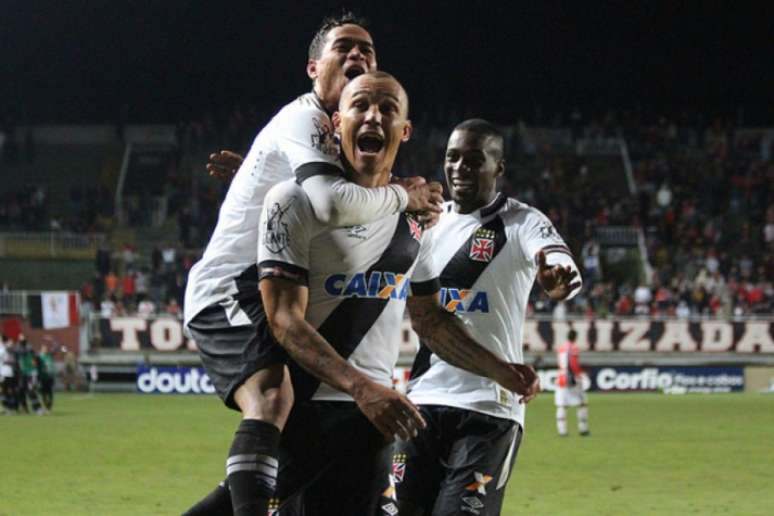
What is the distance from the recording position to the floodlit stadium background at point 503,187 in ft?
64.2

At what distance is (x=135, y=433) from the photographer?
22.0 meters

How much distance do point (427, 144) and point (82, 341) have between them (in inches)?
672

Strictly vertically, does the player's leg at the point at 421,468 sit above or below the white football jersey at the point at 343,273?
below

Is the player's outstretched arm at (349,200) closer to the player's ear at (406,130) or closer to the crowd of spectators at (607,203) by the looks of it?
the player's ear at (406,130)

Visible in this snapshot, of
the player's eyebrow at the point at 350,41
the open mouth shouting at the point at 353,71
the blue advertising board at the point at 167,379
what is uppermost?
the player's eyebrow at the point at 350,41

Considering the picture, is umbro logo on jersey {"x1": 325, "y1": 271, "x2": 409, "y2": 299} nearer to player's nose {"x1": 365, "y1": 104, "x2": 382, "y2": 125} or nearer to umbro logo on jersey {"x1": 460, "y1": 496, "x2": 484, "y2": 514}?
player's nose {"x1": 365, "y1": 104, "x2": 382, "y2": 125}

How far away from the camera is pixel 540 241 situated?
6.94 meters

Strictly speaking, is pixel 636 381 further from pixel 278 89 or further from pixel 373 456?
pixel 373 456

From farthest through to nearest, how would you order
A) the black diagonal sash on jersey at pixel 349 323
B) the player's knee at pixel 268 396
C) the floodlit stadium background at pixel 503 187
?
the floodlit stadium background at pixel 503 187
the black diagonal sash on jersey at pixel 349 323
the player's knee at pixel 268 396

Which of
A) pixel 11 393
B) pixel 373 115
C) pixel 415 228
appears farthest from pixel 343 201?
pixel 11 393

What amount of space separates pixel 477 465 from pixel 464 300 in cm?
90

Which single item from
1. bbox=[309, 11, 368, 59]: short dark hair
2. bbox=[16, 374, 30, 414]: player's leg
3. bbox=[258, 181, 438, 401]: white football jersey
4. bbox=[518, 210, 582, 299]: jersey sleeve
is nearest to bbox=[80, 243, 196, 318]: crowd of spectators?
bbox=[16, 374, 30, 414]: player's leg

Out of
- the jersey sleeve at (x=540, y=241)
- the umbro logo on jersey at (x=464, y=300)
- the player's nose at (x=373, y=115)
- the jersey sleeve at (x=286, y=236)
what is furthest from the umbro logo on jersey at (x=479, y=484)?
the player's nose at (x=373, y=115)

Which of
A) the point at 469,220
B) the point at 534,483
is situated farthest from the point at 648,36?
the point at 469,220
